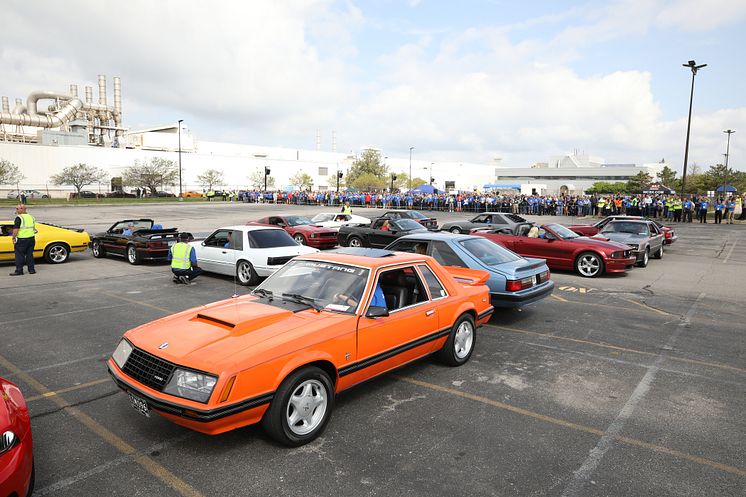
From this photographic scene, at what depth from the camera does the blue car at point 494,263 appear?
746 centimetres

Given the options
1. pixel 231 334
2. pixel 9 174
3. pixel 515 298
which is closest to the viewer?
pixel 231 334

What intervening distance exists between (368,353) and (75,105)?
92185 millimetres

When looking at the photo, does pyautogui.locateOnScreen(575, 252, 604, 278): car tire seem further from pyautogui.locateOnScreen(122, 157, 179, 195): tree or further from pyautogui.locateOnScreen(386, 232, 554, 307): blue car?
pyautogui.locateOnScreen(122, 157, 179, 195): tree

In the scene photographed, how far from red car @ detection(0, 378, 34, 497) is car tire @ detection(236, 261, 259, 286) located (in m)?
7.47

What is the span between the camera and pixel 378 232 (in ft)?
54.6

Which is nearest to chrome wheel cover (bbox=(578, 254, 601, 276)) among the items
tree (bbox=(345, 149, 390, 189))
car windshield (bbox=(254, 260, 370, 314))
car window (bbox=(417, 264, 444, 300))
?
car window (bbox=(417, 264, 444, 300))

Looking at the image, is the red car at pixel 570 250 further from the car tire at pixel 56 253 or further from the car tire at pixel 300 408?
the car tire at pixel 56 253

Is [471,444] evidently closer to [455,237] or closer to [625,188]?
[455,237]

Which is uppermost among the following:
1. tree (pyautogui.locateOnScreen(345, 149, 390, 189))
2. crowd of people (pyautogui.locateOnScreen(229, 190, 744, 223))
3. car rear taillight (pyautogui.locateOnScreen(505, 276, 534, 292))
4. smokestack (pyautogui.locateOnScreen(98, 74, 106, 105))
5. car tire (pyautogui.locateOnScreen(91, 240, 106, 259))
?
smokestack (pyautogui.locateOnScreen(98, 74, 106, 105))

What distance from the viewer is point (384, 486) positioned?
3.40 meters

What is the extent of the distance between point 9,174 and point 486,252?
67766 mm

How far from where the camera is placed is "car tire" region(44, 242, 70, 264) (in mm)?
13406

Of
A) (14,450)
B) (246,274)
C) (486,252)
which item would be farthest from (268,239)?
(14,450)

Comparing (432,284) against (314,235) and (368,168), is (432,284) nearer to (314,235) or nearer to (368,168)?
(314,235)
